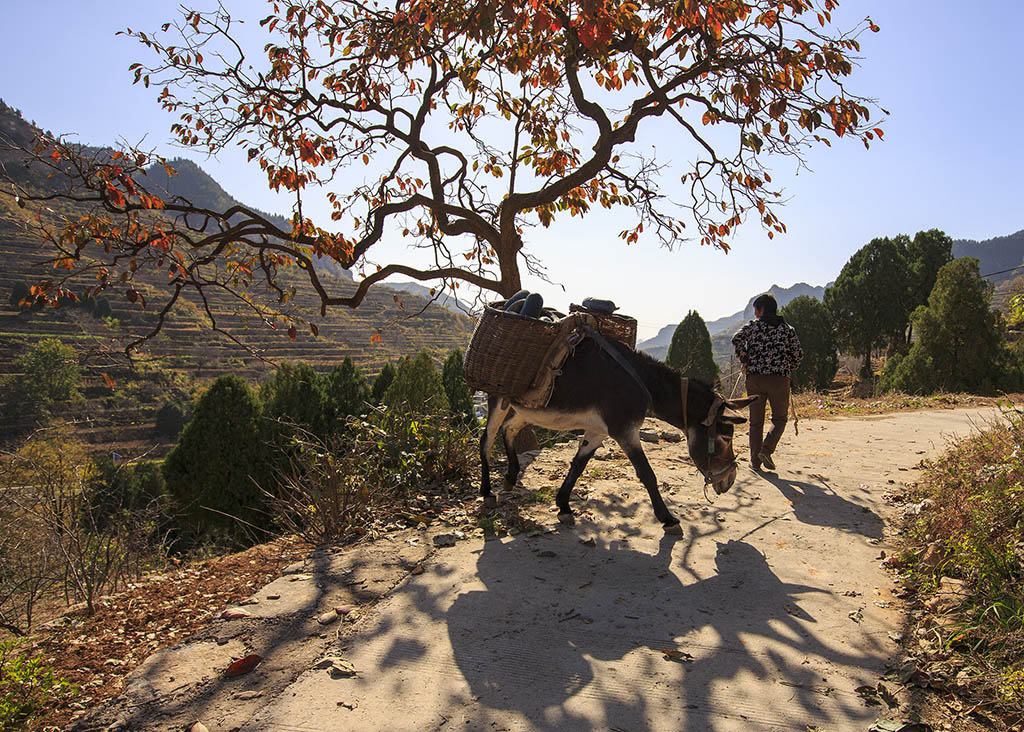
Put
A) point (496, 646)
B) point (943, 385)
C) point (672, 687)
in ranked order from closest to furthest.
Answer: point (672, 687) → point (496, 646) → point (943, 385)

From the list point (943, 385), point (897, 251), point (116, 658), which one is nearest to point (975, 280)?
point (943, 385)

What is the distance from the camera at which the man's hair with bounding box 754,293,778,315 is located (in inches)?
255

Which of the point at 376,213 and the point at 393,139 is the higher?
the point at 393,139

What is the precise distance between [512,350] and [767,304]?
346 centimetres

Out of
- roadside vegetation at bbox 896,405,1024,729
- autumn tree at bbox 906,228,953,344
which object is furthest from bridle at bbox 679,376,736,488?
autumn tree at bbox 906,228,953,344

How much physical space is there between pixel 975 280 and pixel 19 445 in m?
23.7

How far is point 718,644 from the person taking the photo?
317cm

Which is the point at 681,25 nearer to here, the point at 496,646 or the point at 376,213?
the point at 376,213

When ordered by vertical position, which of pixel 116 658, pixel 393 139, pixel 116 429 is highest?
pixel 393 139

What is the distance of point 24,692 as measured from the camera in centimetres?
262

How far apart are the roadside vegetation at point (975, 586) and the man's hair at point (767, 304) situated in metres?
2.35

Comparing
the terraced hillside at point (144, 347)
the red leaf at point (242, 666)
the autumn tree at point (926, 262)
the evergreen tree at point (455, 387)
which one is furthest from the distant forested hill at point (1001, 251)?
the red leaf at point (242, 666)

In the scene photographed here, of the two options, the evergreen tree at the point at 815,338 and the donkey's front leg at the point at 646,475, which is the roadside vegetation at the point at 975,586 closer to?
the donkey's front leg at the point at 646,475

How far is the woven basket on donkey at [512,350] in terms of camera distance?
15.2 feet
